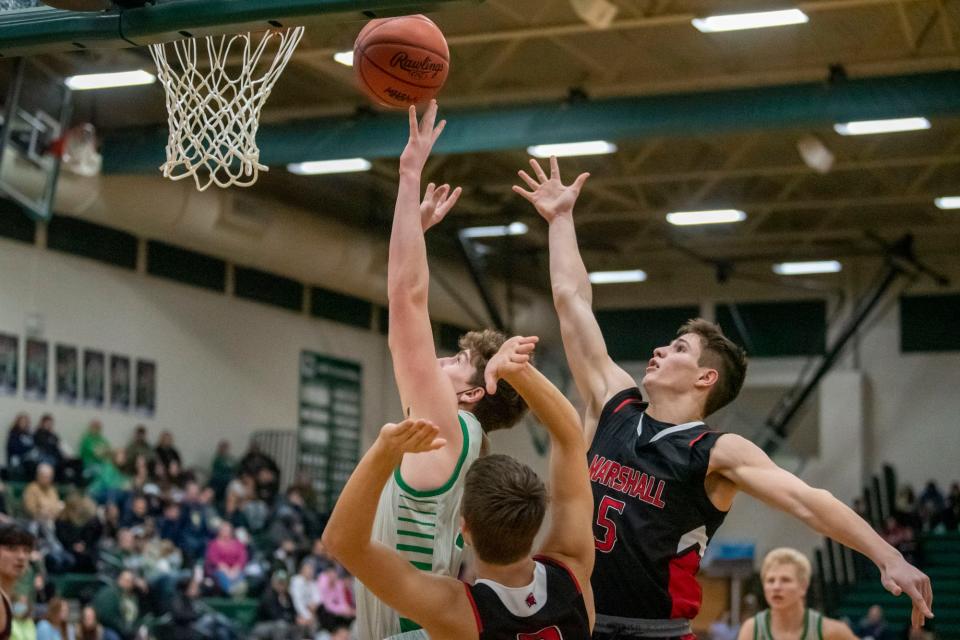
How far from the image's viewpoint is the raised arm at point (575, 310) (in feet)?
18.1

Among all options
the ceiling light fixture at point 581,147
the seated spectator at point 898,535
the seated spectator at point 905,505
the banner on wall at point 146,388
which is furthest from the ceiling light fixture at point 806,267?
the banner on wall at point 146,388

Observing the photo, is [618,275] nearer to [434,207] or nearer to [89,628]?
[89,628]

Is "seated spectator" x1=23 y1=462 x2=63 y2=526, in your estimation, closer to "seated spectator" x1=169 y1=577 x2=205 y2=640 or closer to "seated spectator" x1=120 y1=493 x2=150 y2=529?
"seated spectator" x1=120 y1=493 x2=150 y2=529

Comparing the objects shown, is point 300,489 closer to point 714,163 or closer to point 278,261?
point 278,261

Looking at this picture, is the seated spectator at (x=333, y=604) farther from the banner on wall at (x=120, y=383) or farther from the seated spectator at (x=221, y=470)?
the banner on wall at (x=120, y=383)

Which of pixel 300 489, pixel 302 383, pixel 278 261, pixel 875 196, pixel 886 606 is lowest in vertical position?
pixel 886 606

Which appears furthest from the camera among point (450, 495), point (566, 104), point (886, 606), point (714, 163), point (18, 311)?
point (886, 606)

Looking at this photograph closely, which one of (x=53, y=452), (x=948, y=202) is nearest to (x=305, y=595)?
(x=53, y=452)

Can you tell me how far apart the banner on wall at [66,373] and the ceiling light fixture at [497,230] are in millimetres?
6771

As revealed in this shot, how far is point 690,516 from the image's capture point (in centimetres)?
505

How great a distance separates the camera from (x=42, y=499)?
1656cm

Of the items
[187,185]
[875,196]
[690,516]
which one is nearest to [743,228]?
[875,196]

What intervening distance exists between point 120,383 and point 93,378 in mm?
544

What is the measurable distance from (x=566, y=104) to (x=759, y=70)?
256 centimetres
